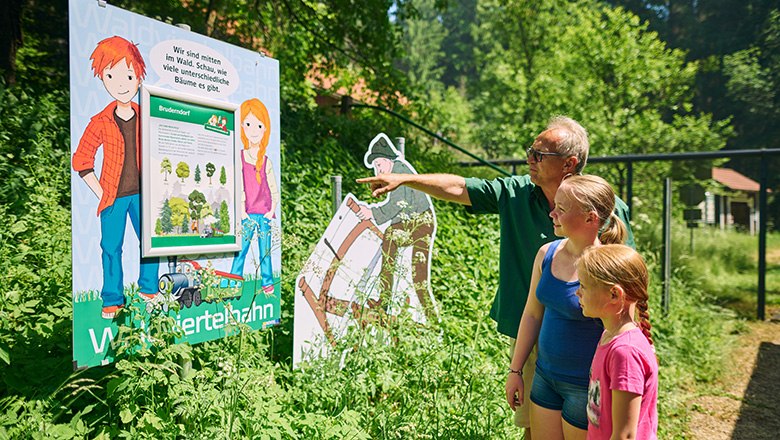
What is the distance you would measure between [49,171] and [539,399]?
4258 mm

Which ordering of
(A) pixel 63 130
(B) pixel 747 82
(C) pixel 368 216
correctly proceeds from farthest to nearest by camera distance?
1. (B) pixel 747 82
2. (A) pixel 63 130
3. (C) pixel 368 216

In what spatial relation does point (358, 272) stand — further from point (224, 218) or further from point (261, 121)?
point (261, 121)

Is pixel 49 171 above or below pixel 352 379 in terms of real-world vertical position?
above

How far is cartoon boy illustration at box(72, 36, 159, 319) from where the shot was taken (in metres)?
2.51

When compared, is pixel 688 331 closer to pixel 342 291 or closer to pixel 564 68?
pixel 342 291

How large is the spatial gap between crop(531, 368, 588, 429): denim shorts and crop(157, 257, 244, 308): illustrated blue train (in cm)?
162

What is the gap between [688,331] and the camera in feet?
21.1

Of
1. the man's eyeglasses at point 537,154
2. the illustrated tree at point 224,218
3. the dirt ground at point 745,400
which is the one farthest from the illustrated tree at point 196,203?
the dirt ground at point 745,400

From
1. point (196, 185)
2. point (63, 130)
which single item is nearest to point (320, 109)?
point (63, 130)

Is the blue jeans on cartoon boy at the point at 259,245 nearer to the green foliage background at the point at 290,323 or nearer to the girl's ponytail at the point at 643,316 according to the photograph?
the green foliage background at the point at 290,323

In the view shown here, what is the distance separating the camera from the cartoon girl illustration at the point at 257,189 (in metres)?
3.24

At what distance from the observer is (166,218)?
279cm

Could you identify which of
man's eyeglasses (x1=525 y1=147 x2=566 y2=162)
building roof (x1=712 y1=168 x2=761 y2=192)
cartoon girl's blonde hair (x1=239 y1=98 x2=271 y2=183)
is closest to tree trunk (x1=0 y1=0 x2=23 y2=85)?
cartoon girl's blonde hair (x1=239 y1=98 x2=271 y2=183)

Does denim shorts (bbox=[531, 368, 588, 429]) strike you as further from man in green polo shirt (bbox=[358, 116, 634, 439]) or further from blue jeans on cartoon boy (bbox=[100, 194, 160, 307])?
blue jeans on cartoon boy (bbox=[100, 194, 160, 307])
